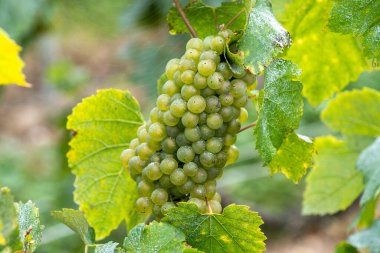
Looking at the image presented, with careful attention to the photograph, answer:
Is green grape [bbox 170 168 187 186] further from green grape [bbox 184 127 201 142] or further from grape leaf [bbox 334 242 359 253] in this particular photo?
grape leaf [bbox 334 242 359 253]

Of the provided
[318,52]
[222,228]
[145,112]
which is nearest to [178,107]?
[222,228]

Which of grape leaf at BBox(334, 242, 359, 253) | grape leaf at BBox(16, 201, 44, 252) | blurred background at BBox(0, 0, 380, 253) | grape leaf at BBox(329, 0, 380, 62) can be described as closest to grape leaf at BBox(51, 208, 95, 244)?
grape leaf at BBox(16, 201, 44, 252)

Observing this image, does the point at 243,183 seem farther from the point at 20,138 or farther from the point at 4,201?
the point at 4,201

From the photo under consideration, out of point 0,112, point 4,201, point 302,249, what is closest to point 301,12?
point 4,201

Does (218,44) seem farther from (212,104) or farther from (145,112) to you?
(145,112)

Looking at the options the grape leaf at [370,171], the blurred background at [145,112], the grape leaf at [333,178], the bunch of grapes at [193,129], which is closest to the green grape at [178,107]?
the bunch of grapes at [193,129]
